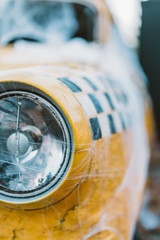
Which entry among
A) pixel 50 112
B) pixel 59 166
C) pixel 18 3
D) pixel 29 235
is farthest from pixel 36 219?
pixel 18 3

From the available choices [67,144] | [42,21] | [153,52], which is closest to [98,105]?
[67,144]

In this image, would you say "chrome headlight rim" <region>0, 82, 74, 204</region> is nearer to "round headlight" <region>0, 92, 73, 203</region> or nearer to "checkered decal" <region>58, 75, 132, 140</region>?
"round headlight" <region>0, 92, 73, 203</region>

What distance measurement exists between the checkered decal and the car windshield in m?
0.87

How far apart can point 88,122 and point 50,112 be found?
143 mm

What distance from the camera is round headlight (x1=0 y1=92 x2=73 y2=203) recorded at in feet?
2.76

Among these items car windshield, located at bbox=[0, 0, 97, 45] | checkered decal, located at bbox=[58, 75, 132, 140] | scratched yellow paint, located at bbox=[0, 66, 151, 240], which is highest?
car windshield, located at bbox=[0, 0, 97, 45]

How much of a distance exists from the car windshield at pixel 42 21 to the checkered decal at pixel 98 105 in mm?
867

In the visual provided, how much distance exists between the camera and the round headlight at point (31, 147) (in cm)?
84

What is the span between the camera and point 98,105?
3.50ft

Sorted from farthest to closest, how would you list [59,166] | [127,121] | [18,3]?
[18,3], [127,121], [59,166]

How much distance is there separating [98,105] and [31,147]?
332mm

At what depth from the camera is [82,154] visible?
0.87m

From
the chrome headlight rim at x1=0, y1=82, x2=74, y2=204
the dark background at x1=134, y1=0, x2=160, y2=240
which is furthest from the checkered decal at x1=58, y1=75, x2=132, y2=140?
the dark background at x1=134, y1=0, x2=160, y2=240

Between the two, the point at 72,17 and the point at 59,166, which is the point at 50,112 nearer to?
the point at 59,166
